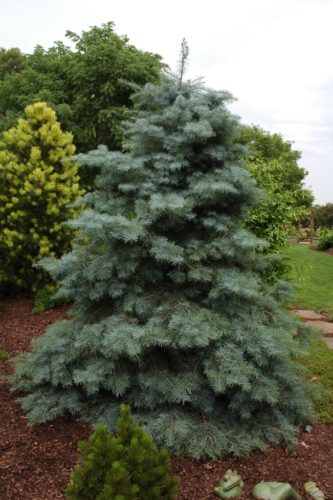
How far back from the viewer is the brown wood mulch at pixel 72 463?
9.97 ft

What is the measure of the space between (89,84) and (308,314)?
919 cm

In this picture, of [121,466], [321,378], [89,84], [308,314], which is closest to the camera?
[121,466]

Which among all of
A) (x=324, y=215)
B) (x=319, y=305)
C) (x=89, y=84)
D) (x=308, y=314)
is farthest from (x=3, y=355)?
(x=324, y=215)

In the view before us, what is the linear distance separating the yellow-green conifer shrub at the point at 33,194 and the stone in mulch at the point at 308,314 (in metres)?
4.04

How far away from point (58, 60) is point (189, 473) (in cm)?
1376

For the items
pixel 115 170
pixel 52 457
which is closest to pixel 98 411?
pixel 52 457

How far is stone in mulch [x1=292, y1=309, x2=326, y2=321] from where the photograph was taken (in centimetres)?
738

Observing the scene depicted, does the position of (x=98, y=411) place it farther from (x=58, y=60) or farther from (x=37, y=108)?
(x=58, y=60)

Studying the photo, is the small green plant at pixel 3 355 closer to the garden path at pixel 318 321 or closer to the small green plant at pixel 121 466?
the small green plant at pixel 121 466

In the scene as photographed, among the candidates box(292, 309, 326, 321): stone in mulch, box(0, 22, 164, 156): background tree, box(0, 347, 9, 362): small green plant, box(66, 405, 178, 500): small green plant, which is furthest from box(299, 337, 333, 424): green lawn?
box(0, 22, 164, 156): background tree

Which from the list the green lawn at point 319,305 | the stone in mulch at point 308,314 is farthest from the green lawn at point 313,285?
the stone in mulch at point 308,314

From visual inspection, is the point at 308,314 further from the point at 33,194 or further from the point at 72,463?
the point at 72,463

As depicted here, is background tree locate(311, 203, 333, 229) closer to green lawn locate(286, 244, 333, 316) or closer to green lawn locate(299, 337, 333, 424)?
green lawn locate(286, 244, 333, 316)

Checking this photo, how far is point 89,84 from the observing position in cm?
1298
